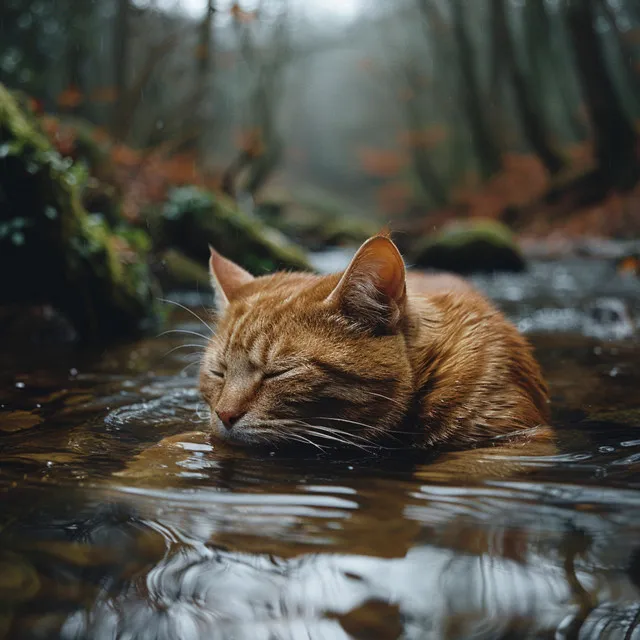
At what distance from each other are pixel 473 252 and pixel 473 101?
41.5ft

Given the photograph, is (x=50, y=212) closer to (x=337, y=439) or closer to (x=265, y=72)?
(x=337, y=439)

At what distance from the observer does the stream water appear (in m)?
1.82

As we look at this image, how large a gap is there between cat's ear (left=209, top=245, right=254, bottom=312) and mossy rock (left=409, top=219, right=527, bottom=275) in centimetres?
1021

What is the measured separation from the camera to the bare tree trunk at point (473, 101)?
23438 mm

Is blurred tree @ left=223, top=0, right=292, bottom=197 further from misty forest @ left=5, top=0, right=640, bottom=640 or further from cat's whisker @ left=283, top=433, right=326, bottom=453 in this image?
cat's whisker @ left=283, top=433, right=326, bottom=453

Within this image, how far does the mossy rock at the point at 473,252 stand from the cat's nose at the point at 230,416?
11.3m

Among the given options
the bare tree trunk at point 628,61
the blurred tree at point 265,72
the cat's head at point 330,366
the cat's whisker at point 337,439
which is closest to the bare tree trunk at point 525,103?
the bare tree trunk at point 628,61

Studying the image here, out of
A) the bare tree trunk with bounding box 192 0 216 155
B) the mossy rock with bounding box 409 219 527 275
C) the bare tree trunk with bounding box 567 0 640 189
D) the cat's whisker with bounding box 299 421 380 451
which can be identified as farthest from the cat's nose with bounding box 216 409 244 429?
the bare tree trunk with bounding box 567 0 640 189

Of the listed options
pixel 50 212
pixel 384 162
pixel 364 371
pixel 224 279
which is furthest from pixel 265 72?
pixel 364 371

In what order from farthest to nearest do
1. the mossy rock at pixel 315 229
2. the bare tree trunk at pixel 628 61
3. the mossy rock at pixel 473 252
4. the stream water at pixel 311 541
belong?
the bare tree trunk at pixel 628 61, the mossy rock at pixel 315 229, the mossy rock at pixel 473 252, the stream water at pixel 311 541

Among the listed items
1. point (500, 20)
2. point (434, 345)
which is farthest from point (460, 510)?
point (500, 20)

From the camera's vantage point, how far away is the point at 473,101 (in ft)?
81.4

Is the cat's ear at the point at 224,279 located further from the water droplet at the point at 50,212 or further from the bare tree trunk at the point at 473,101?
the bare tree trunk at the point at 473,101

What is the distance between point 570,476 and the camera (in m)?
2.57
